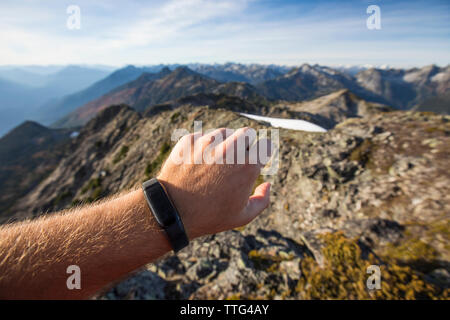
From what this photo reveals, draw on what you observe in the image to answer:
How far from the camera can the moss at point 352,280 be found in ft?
14.9

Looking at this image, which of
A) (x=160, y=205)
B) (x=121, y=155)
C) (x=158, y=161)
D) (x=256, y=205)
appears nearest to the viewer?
(x=160, y=205)

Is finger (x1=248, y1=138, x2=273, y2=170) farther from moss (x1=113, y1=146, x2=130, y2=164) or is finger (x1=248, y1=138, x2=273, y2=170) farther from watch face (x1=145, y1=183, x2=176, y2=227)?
moss (x1=113, y1=146, x2=130, y2=164)

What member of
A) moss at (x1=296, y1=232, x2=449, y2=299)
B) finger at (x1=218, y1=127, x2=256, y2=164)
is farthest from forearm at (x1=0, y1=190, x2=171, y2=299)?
moss at (x1=296, y1=232, x2=449, y2=299)

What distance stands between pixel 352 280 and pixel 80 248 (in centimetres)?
583

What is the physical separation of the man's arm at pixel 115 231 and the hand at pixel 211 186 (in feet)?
0.05

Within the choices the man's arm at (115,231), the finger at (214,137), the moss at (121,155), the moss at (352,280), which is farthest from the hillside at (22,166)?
the moss at (352,280)

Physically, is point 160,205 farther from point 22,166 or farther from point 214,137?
point 22,166

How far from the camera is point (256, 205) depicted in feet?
11.7

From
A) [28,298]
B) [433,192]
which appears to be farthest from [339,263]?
[28,298]

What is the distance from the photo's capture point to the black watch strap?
9.04 feet

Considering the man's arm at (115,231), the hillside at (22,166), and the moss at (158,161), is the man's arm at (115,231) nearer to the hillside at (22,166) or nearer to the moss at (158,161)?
the moss at (158,161)

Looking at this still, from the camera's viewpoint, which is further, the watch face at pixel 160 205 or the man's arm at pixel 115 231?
the watch face at pixel 160 205

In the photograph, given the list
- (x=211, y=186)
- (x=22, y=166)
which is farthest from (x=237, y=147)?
(x=22, y=166)

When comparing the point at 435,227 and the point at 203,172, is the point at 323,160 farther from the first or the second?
the point at 203,172
